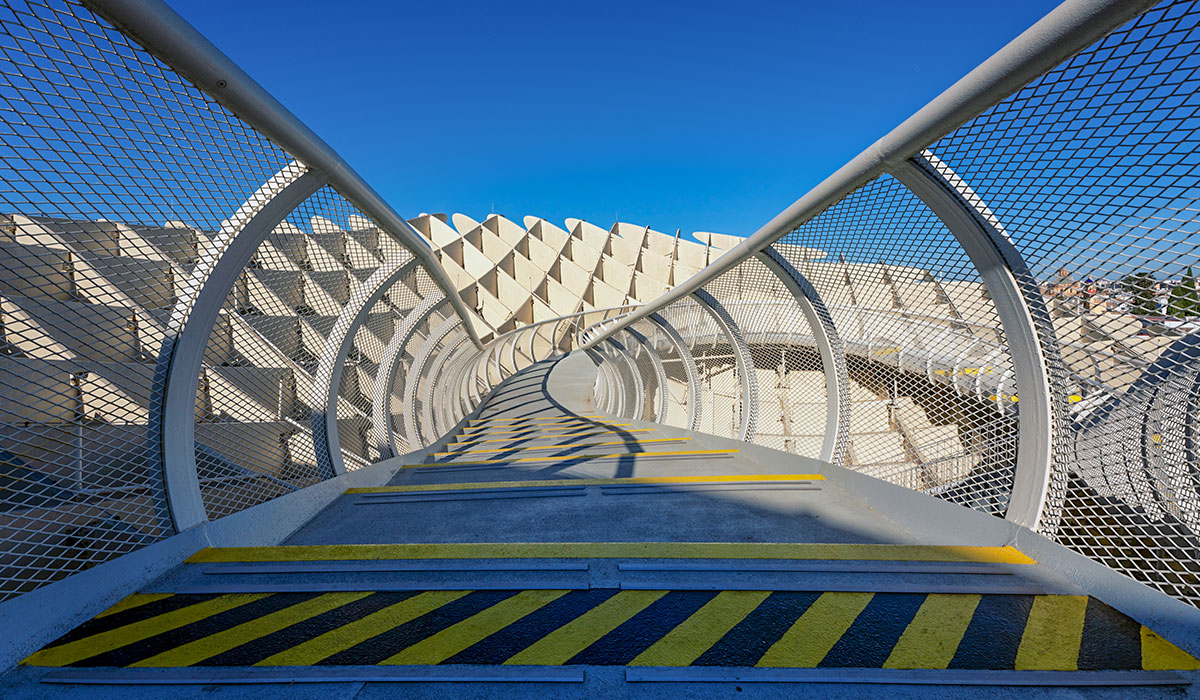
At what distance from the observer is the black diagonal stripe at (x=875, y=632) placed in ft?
4.46

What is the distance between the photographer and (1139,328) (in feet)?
5.32

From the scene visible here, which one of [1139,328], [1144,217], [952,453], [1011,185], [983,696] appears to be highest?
[1011,185]

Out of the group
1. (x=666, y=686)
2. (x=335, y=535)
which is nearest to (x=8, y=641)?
(x=335, y=535)

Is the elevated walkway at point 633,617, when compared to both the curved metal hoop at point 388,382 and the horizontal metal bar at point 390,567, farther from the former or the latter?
the curved metal hoop at point 388,382

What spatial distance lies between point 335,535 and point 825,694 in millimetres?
2085

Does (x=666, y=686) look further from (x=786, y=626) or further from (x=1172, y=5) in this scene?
(x=1172, y=5)

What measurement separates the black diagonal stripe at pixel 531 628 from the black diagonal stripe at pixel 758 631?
0.39 metres

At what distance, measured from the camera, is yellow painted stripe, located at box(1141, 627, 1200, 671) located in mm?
1288

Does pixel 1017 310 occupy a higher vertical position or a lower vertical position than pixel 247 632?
higher

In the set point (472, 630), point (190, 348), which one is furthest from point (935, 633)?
point (190, 348)

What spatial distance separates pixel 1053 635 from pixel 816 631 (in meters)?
0.60

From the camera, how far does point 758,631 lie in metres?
1.50

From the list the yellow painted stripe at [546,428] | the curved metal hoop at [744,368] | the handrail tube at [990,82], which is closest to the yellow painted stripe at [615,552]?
the handrail tube at [990,82]

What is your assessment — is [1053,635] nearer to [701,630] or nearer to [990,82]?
[701,630]
